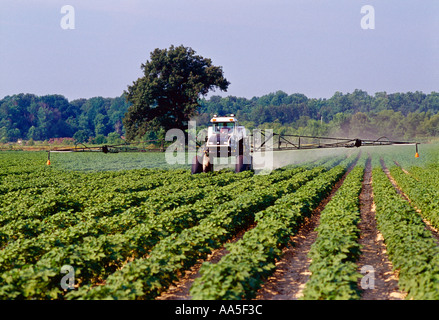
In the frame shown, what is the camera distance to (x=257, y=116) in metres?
128

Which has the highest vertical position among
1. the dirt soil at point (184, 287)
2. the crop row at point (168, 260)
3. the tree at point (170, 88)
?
the tree at point (170, 88)

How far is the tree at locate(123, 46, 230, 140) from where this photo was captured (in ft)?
135

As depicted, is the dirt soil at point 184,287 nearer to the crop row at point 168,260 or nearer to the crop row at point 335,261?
the crop row at point 168,260

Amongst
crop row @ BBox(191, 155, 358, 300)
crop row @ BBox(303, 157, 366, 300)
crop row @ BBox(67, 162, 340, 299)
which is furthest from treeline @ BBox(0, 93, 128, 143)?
crop row @ BBox(303, 157, 366, 300)

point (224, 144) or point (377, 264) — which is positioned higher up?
point (224, 144)

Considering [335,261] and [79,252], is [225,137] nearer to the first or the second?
[79,252]

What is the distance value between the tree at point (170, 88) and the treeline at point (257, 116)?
21.5 metres

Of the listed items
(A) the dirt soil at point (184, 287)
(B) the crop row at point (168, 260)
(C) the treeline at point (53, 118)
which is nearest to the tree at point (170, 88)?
(B) the crop row at point (168, 260)

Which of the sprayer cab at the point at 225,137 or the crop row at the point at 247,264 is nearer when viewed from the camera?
the crop row at the point at 247,264

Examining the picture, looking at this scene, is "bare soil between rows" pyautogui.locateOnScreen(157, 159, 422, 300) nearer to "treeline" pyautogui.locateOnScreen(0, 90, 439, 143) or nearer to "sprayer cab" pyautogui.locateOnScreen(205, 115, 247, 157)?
"sprayer cab" pyautogui.locateOnScreen(205, 115, 247, 157)

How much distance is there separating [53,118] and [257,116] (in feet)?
181

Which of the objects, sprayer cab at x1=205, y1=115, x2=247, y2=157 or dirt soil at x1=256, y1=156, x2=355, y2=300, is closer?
dirt soil at x1=256, y1=156, x2=355, y2=300

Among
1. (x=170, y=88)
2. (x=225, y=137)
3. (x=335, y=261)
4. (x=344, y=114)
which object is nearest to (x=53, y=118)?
(x=344, y=114)

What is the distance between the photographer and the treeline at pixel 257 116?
93.7 m
